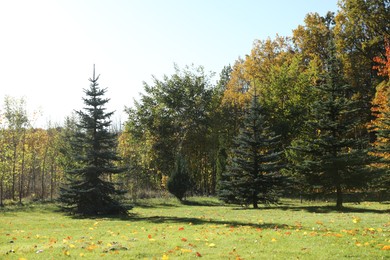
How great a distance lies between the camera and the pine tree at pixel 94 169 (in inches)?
936

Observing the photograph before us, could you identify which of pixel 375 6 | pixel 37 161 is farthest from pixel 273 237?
pixel 37 161

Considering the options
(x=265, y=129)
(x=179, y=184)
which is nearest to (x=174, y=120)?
(x=179, y=184)

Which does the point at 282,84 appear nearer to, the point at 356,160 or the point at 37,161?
the point at 356,160

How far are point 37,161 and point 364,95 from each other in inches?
1926

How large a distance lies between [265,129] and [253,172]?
326 cm

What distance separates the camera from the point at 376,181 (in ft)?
86.5

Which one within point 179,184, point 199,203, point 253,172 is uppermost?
point 253,172

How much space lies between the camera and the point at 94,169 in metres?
24.0

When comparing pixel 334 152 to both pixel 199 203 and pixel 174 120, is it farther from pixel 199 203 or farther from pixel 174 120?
pixel 174 120

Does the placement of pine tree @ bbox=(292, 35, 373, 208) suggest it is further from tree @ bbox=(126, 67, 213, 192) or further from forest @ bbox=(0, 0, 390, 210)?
tree @ bbox=(126, 67, 213, 192)

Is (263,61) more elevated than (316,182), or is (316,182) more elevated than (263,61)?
(263,61)

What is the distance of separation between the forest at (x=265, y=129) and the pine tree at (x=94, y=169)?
146 mm

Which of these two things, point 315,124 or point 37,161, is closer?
point 315,124

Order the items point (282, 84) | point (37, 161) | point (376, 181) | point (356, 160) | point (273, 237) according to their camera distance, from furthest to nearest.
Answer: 1. point (37, 161)
2. point (282, 84)
3. point (376, 181)
4. point (356, 160)
5. point (273, 237)
